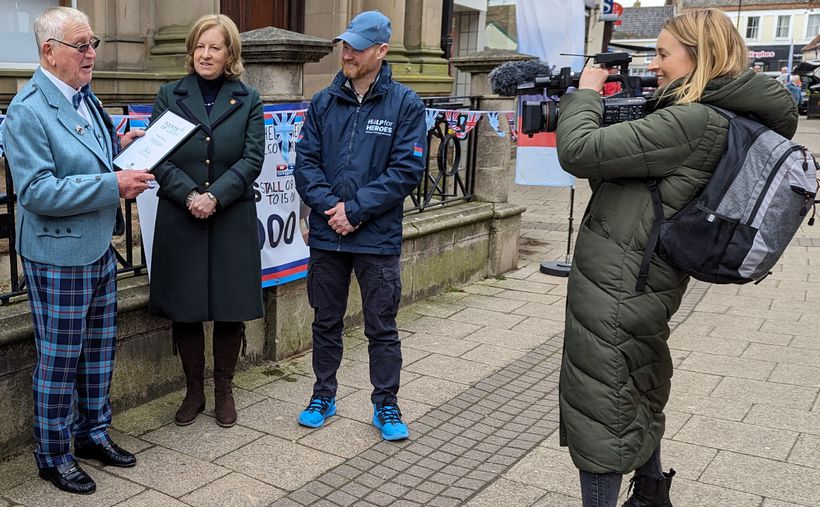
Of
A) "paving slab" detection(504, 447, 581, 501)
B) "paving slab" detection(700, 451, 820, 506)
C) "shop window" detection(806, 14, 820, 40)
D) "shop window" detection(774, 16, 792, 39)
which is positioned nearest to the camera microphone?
"paving slab" detection(504, 447, 581, 501)

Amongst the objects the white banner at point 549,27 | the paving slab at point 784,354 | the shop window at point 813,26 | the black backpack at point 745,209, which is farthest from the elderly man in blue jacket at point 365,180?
the shop window at point 813,26

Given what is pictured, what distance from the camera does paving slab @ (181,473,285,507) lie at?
350 centimetres

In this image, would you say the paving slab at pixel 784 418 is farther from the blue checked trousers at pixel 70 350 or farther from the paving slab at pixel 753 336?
the blue checked trousers at pixel 70 350

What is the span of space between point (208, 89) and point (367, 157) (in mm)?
840

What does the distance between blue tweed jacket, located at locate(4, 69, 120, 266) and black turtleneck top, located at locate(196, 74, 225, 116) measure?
2.26 ft

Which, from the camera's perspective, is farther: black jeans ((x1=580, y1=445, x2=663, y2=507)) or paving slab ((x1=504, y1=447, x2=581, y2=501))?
paving slab ((x1=504, y1=447, x2=581, y2=501))

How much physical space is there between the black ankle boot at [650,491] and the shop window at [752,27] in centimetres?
7677

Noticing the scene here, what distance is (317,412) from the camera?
434cm

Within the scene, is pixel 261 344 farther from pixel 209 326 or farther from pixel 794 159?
pixel 794 159

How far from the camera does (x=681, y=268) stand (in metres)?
2.81

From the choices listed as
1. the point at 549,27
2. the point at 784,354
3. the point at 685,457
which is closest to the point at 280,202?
the point at 685,457

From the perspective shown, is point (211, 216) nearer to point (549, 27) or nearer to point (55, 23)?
point (55, 23)

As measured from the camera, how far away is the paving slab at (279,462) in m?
3.76

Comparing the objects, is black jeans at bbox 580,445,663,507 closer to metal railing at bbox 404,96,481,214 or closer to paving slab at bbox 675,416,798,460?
paving slab at bbox 675,416,798,460
